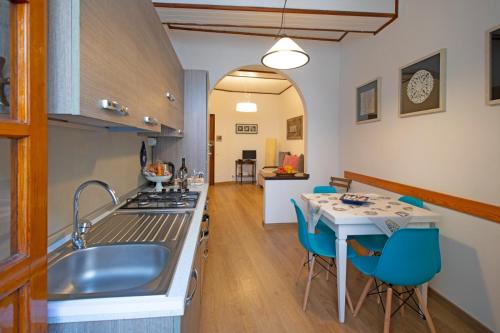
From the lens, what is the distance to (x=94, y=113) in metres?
0.90

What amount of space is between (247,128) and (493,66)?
7.07m

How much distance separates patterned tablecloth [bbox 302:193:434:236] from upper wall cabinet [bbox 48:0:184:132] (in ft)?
4.68

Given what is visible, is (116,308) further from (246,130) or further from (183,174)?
(246,130)

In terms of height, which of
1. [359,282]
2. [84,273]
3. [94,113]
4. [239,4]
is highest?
[239,4]

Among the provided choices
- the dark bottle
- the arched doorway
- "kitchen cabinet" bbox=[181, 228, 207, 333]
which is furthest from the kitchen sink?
the arched doorway

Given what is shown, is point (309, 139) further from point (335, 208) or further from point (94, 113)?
point (94, 113)

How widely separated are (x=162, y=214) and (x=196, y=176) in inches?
56.3

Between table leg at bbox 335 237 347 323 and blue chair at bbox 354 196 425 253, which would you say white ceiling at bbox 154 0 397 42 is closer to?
blue chair at bbox 354 196 425 253

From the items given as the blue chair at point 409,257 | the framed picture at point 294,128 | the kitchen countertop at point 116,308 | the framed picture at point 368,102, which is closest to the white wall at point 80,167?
the kitchen countertop at point 116,308

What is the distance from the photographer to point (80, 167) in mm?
1488

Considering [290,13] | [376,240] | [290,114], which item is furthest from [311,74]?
[290,114]

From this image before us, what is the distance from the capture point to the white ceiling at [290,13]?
2695mm

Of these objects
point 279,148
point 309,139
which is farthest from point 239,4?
point 279,148

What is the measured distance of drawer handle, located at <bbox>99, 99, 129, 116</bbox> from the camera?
3.09ft
